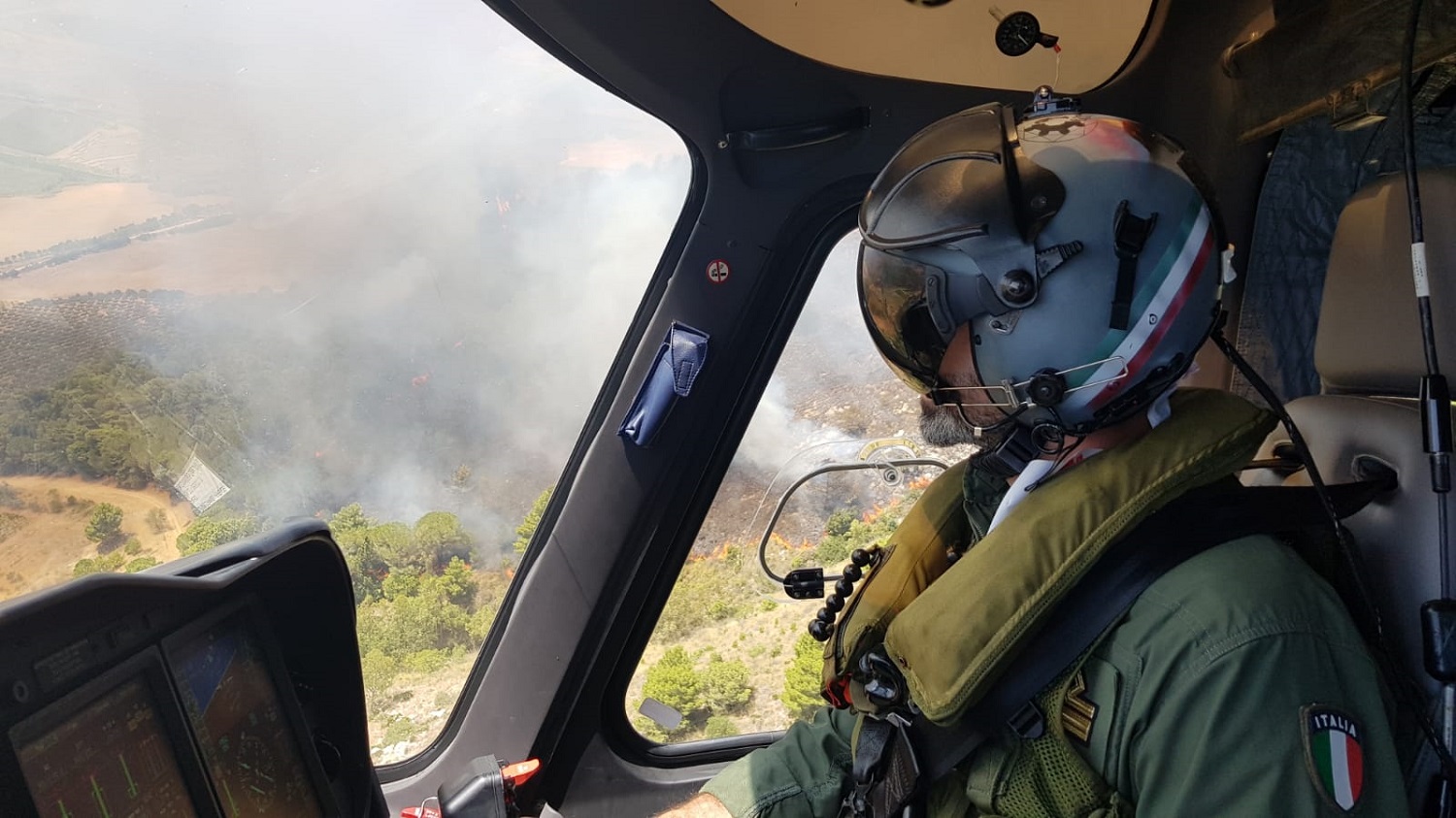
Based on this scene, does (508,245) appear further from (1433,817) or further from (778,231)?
(1433,817)

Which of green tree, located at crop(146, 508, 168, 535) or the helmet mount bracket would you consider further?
green tree, located at crop(146, 508, 168, 535)

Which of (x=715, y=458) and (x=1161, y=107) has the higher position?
(x=1161, y=107)

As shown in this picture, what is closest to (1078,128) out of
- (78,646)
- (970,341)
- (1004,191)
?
(1004,191)

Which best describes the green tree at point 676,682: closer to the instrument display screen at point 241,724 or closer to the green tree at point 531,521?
the green tree at point 531,521

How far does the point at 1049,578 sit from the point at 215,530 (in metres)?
1.81

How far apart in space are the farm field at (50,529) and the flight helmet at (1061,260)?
1.67 metres

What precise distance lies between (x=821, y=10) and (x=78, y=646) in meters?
1.92

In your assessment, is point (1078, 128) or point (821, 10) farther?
point (821, 10)

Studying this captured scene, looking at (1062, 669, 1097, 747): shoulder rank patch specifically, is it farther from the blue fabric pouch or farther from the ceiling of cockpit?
the ceiling of cockpit

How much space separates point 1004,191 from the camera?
128cm

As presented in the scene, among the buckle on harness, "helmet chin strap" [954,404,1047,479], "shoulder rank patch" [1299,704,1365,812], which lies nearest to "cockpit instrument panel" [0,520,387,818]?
the buckle on harness

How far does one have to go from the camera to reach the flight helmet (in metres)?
1.25

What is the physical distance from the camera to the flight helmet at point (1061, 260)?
1.25 meters

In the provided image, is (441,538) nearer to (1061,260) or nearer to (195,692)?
(195,692)
